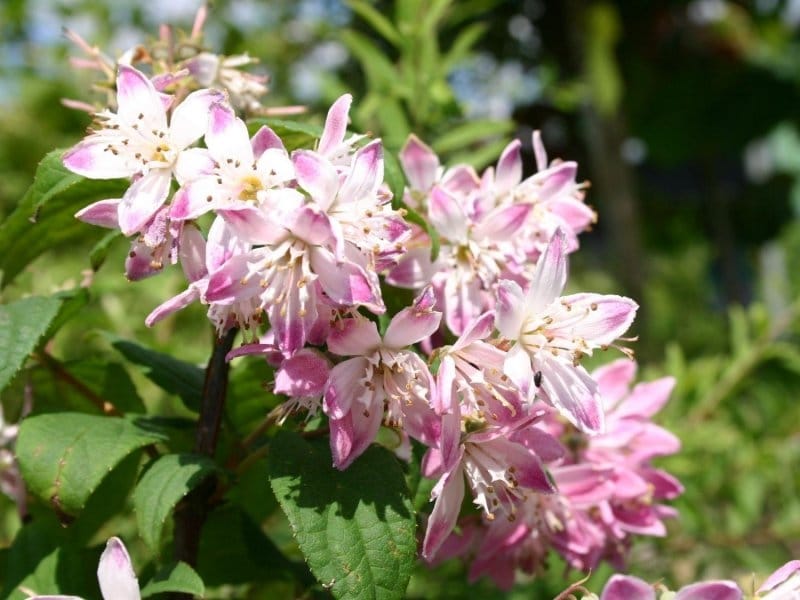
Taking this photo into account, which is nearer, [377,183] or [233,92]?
[377,183]

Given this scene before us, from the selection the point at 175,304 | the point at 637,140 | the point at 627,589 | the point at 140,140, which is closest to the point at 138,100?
the point at 140,140

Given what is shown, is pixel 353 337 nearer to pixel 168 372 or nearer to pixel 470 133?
pixel 168 372

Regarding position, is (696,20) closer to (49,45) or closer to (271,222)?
(49,45)

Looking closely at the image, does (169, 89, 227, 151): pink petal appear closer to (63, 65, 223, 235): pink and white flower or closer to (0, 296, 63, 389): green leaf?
(63, 65, 223, 235): pink and white flower

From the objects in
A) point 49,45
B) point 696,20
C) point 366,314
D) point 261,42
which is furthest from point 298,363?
point 696,20

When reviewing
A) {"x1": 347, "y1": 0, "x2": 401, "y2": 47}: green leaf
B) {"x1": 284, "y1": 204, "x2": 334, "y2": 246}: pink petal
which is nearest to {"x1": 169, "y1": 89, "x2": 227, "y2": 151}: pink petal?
{"x1": 284, "y1": 204, "x2": 334, "y2": 246}: pink petal

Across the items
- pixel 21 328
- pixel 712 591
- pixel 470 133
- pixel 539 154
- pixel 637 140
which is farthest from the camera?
pixel 637 140
